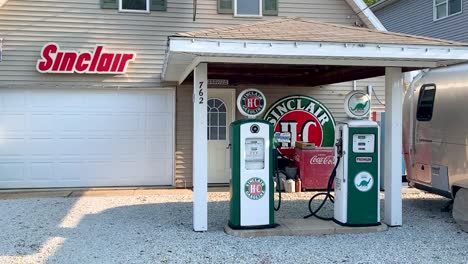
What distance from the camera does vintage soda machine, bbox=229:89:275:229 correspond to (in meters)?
6.75

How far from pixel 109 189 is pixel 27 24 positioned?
151 inches

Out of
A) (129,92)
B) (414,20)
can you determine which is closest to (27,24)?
(129,92)

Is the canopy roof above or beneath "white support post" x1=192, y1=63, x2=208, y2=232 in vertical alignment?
above

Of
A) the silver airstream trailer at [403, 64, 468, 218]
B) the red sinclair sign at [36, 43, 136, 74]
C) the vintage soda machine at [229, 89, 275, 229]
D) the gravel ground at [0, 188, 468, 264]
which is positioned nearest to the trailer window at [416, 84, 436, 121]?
the silver airstream trailer at [403, 64, 468, 218]

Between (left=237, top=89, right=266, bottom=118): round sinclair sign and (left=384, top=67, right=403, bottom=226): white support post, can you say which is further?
(left=384, top=67, right=403, bottom=226): white support post

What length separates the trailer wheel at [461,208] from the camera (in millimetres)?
7129

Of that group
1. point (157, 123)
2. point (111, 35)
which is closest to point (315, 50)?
point (157, 123)

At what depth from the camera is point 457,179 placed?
24.8 ft

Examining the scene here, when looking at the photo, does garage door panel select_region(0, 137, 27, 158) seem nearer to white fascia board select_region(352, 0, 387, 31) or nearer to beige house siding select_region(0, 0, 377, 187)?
beige house siding select_region(0, 0, 377, 187)

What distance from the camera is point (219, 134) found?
11055mm

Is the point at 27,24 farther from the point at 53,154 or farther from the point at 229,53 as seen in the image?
the point at 229,53

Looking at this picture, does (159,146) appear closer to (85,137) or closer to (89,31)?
(85,137)

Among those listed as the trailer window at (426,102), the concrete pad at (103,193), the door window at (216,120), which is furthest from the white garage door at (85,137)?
the trailer window at (426,102)

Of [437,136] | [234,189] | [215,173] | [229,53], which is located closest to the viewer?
[229,53]
